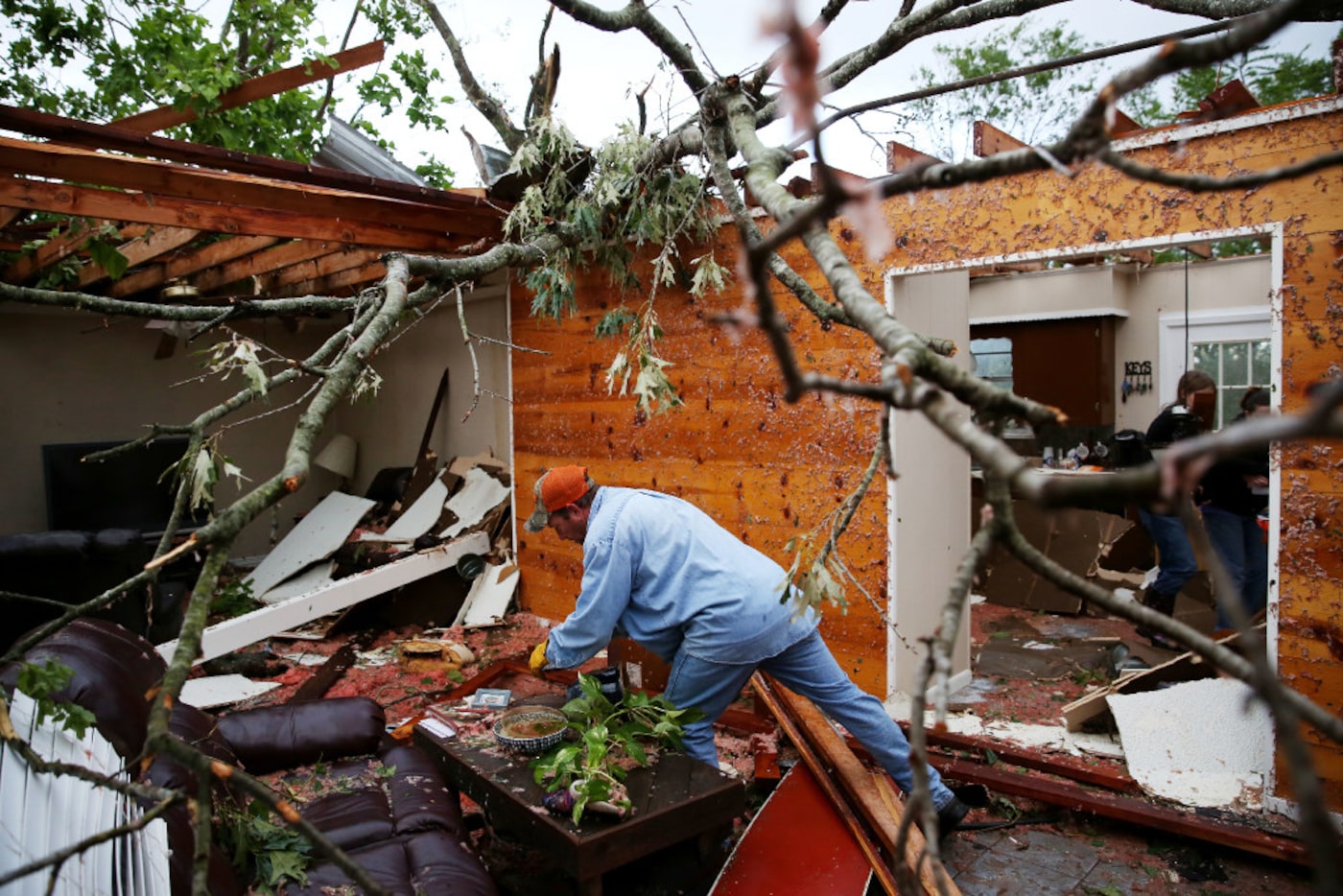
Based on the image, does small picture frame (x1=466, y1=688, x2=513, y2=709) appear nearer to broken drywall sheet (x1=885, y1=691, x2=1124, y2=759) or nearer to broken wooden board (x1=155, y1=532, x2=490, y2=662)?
broken drywall sheet (x1=885, y1=691, x2=1124, y2=759)

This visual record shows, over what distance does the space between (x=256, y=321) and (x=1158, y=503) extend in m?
10.8

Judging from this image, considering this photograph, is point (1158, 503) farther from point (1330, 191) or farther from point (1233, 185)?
point (1330, 191)

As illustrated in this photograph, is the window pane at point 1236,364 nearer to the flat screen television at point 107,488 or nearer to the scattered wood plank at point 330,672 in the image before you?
the scattered wood plank at point 330,672

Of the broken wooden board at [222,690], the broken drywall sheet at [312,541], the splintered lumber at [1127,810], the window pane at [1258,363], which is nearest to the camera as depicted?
the splintered lumber at [1127,810]

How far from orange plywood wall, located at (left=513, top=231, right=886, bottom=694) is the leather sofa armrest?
248cm

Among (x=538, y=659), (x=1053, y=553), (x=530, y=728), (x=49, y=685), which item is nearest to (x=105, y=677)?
(x=49, y=685)

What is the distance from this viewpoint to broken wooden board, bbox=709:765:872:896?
295 cm

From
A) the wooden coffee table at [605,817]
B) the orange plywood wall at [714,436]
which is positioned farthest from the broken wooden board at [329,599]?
the wooden coffee table at [605,817]

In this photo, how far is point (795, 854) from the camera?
3133 mm

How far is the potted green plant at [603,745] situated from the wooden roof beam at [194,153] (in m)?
3.47

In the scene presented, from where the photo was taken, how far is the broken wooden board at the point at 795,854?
2.95 meters

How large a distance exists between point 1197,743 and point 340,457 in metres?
9.12

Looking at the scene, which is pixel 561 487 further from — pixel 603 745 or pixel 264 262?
pixel 264 262

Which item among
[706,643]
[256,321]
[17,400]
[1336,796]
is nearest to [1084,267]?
[1336,796]
